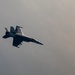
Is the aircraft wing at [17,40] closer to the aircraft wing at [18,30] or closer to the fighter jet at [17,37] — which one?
the fighter jet at [17,37]

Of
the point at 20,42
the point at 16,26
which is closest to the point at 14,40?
the point at 20,42

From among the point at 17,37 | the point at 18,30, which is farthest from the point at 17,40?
the point at 18,30

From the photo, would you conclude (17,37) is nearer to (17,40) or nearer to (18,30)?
(17,40)

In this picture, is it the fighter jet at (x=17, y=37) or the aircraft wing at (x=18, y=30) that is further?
the aircraft wing at (x=18, y=30)

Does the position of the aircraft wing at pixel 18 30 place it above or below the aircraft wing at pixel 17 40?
above

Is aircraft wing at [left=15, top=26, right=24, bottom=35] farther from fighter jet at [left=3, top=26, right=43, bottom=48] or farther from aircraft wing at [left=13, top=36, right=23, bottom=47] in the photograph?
aircraft wing at [left=13, top=36, right=23, bottom=47]

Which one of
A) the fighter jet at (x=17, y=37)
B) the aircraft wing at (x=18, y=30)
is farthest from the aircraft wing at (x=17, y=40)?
the aircraft wing at (x=18, y=30)

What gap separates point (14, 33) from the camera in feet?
563

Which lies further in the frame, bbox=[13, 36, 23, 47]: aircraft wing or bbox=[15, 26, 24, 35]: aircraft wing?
bbox=[15, 26, 24, 35]: aircraft wing

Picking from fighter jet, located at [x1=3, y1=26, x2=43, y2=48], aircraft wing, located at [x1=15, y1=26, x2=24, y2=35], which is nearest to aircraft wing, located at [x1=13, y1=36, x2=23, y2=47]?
fighter jet, located at [x1=3, y1=26, x2=43, y2=48]

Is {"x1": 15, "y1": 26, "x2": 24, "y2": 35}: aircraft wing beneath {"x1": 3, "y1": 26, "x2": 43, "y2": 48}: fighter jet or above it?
above

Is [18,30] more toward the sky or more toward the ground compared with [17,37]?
more toward the sky

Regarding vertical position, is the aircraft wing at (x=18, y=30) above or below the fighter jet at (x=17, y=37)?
above

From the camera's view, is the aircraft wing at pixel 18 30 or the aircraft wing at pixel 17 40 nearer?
the aircraft wing at pixel 17 40
